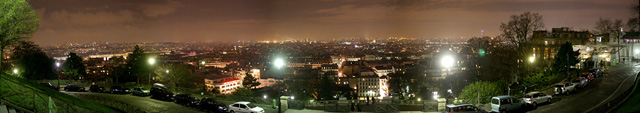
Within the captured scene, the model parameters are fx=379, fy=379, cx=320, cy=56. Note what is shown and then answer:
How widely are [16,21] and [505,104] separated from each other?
105 feet

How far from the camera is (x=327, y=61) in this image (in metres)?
175

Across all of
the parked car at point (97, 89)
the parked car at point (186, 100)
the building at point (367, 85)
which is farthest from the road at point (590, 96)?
the building at point (367, 85)

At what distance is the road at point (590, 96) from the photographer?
20531 mm

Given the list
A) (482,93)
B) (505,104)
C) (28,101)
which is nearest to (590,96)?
(482,93)

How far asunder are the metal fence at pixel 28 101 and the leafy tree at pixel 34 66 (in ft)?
143

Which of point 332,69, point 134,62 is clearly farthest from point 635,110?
point 332,69

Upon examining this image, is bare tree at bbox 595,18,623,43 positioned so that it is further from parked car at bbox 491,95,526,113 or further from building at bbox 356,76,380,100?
building at bbox 356,76,380,100

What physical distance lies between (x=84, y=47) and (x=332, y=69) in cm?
12050

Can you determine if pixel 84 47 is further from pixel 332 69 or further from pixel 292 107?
pixel 292 107

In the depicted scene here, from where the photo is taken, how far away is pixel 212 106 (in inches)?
888

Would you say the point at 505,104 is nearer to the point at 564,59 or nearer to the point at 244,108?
the point at 244,108

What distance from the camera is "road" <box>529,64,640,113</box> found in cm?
2053

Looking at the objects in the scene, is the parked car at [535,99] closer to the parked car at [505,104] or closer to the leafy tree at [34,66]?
the parked car at [505,104]

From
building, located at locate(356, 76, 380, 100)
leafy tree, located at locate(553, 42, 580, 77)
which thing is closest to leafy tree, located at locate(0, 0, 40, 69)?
leafy tree, located at locate(553, 42, 580, 77)
